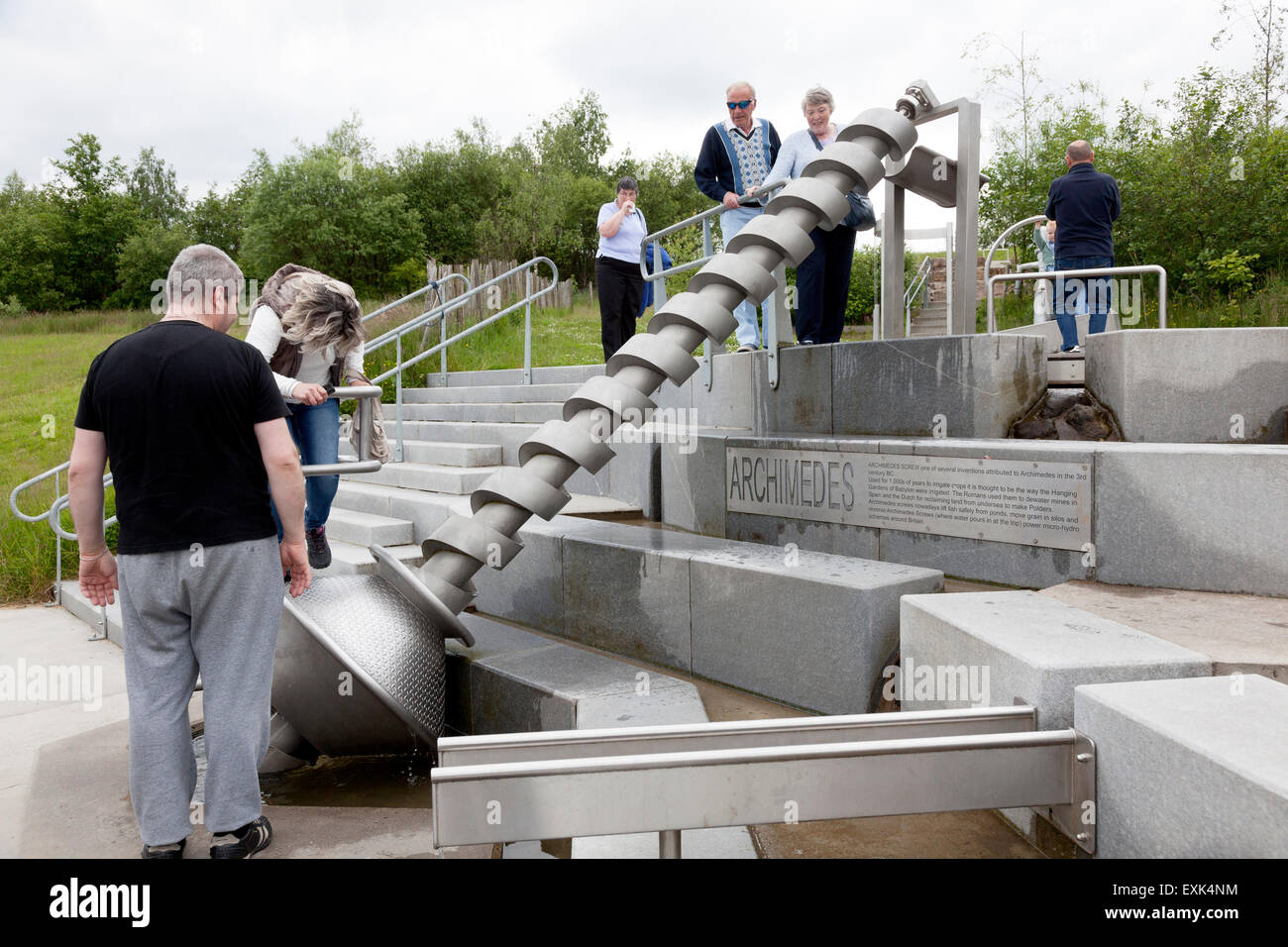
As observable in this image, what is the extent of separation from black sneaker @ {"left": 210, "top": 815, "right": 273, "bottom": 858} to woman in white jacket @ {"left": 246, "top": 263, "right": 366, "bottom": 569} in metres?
1.60

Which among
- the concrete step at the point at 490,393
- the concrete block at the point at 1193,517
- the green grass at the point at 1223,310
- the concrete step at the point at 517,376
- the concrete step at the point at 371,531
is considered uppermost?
the green grass at the point at 1223,310

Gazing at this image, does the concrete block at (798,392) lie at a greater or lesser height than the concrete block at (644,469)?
greater

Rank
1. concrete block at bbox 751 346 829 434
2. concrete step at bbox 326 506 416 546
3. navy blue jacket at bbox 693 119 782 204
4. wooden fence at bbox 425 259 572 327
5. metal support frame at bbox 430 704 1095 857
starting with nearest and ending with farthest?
metal support frame at bbox 430 704 1095 857
concrete block at bbox 751 346 829 434
navy blue jacket at bbox 693 119 782 204
concrete step at bbox 326 506 416 546
wooden fence at bbox 425 259 572 327

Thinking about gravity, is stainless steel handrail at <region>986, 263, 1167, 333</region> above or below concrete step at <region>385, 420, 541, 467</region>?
above

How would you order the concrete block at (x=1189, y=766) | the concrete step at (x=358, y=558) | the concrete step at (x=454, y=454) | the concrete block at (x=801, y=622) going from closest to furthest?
the concrete block at (x=1189, y=766), the concrete block at (x=801, y=622), the concrete step at (x=358, y=558), the concrete step at (x=454, y=454)

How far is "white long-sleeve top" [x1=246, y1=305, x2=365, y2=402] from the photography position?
4.26 m

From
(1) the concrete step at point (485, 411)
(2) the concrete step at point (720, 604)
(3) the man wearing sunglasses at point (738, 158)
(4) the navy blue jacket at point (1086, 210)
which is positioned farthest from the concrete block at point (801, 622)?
(4) the navy blue jacket at point (1086, 210)

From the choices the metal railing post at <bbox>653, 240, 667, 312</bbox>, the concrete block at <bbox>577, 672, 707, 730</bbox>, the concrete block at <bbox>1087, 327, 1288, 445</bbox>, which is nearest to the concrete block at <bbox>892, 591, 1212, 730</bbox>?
the concrete block at <bbox>577, 672, 707, 730</bbox>

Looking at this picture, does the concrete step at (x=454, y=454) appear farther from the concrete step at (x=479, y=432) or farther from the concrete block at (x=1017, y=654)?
the concrete block at (x=1017, y=654)

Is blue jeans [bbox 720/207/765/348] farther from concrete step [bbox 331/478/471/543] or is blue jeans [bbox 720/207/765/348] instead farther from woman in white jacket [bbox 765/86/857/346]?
concrete step [bbox 331/478/471/543]

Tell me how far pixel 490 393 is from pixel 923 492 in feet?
21.3

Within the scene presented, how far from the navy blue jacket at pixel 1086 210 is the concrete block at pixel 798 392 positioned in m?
3.28

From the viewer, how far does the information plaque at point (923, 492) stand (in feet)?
12.9

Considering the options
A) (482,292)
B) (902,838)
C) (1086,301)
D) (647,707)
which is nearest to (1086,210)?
(1086,301)
